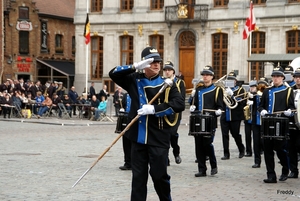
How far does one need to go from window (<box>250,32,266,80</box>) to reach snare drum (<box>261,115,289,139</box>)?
28051 mm

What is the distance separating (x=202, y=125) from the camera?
40.5 ft

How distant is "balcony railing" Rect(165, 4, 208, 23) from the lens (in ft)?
134

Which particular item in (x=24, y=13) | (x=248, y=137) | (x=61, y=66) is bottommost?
(x=248, y=137)

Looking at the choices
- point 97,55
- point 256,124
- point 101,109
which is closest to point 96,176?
point 256,124

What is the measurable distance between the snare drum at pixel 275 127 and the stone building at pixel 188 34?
25.9 m

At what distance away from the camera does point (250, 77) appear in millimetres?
39719

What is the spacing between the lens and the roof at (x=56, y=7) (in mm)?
52188

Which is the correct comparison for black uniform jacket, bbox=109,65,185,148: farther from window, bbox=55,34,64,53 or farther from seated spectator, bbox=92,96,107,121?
window, bbox=55,34,64,53

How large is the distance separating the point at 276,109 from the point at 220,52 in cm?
2910

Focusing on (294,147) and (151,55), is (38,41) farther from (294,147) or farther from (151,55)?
(151,55)

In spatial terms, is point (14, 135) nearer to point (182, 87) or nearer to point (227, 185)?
point (182, 87)

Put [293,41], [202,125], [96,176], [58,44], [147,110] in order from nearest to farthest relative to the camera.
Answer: [147,110]
[96,176]
[202,125]
[293,41]
[58,44]

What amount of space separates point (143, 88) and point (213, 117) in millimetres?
4337

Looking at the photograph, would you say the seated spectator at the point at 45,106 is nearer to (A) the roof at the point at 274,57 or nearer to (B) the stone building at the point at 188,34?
(A) the roof at the point at 274,57
